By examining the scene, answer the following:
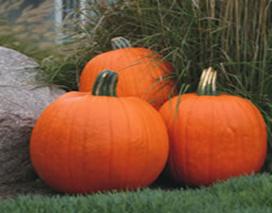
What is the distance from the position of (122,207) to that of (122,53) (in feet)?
5.16

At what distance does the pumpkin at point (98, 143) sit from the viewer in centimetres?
326

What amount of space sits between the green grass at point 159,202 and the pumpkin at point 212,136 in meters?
0.52

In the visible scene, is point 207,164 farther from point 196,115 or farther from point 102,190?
point 102,190

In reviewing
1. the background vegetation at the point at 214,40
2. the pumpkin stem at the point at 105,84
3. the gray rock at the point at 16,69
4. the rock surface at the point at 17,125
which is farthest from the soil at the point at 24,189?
the background vegetation at the point at 214,40

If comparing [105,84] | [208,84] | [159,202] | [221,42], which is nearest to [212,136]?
[208,84]

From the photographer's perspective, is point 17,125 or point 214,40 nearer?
point 17,125

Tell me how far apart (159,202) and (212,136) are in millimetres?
966

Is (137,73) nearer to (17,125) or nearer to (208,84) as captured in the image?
(208,84)

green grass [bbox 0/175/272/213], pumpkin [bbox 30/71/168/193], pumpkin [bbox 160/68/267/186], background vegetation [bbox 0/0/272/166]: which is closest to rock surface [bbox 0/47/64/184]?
pumpkin [bbox 30/71/168/193]

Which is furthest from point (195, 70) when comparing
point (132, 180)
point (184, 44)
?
point (132, 180)

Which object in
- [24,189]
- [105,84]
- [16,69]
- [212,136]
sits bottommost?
[24,189]

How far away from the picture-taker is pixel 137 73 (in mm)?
3859

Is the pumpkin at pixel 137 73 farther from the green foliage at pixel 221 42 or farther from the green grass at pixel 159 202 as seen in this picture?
Answer: the green grass at pixel 159 202

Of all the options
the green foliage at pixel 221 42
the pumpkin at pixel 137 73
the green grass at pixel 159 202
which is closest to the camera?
the green grass at pixel 159 202
